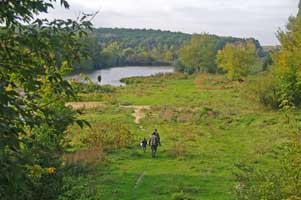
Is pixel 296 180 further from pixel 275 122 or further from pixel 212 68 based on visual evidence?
pixel 212 68

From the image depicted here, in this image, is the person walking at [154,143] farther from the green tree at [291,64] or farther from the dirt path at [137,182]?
the green tree at [291,64]

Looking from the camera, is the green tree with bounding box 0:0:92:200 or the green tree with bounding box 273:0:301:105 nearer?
the green tree with bounding box 0:0:92:200

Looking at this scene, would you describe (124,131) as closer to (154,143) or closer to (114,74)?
(154,143)

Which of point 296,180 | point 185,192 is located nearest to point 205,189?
point 185,192

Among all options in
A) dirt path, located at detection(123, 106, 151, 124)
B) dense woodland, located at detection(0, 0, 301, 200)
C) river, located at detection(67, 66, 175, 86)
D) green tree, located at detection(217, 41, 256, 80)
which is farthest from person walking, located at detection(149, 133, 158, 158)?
river, located at detection(67, 66, 175, 86)

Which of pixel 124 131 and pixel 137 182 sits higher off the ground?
pixel 124 131

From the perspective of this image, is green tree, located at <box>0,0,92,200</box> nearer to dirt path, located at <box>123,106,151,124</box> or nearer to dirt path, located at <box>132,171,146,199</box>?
dirt path, located at <box>132,171,146,199</box>

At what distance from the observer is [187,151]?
95.6 ft

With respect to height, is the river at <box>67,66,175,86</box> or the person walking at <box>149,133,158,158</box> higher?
the person walking at <box>149,133,158,158</box>

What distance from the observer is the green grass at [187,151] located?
20406mm

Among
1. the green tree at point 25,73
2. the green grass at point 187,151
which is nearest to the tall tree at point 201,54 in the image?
the green grass at point 187,151

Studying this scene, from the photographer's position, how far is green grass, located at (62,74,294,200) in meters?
20.4

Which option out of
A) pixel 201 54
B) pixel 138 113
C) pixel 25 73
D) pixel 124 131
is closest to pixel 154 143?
pixel 124 131

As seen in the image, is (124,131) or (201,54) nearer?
(124,131)
